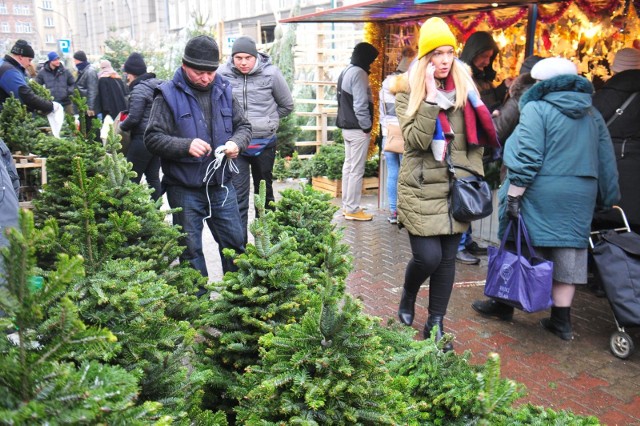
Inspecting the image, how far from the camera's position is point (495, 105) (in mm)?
6520

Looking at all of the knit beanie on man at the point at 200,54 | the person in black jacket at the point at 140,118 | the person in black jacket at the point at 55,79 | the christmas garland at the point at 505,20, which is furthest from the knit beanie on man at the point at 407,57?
the person in black jacket at the point at 55,79

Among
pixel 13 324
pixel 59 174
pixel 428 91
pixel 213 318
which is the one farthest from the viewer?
pixel 59 174

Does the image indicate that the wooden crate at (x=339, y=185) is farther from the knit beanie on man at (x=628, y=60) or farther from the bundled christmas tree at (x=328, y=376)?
the bundled christmas tree at (x=328, y=376)

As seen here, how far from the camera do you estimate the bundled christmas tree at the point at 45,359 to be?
117cm

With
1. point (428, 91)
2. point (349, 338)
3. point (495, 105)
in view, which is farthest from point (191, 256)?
point (495, 105)

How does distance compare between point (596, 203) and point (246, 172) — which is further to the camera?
point (246, 172)

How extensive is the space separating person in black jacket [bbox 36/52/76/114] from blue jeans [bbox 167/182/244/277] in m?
9.74

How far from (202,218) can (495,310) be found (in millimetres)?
2580

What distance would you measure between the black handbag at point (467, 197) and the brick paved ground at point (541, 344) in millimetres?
811

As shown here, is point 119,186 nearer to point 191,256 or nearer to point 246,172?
point 191,256

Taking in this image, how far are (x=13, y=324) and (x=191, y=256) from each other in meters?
3.04

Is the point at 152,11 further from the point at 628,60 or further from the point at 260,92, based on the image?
the point at 628,60

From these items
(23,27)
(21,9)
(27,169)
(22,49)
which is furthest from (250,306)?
(23,27)

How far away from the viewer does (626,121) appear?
15.9 ft
